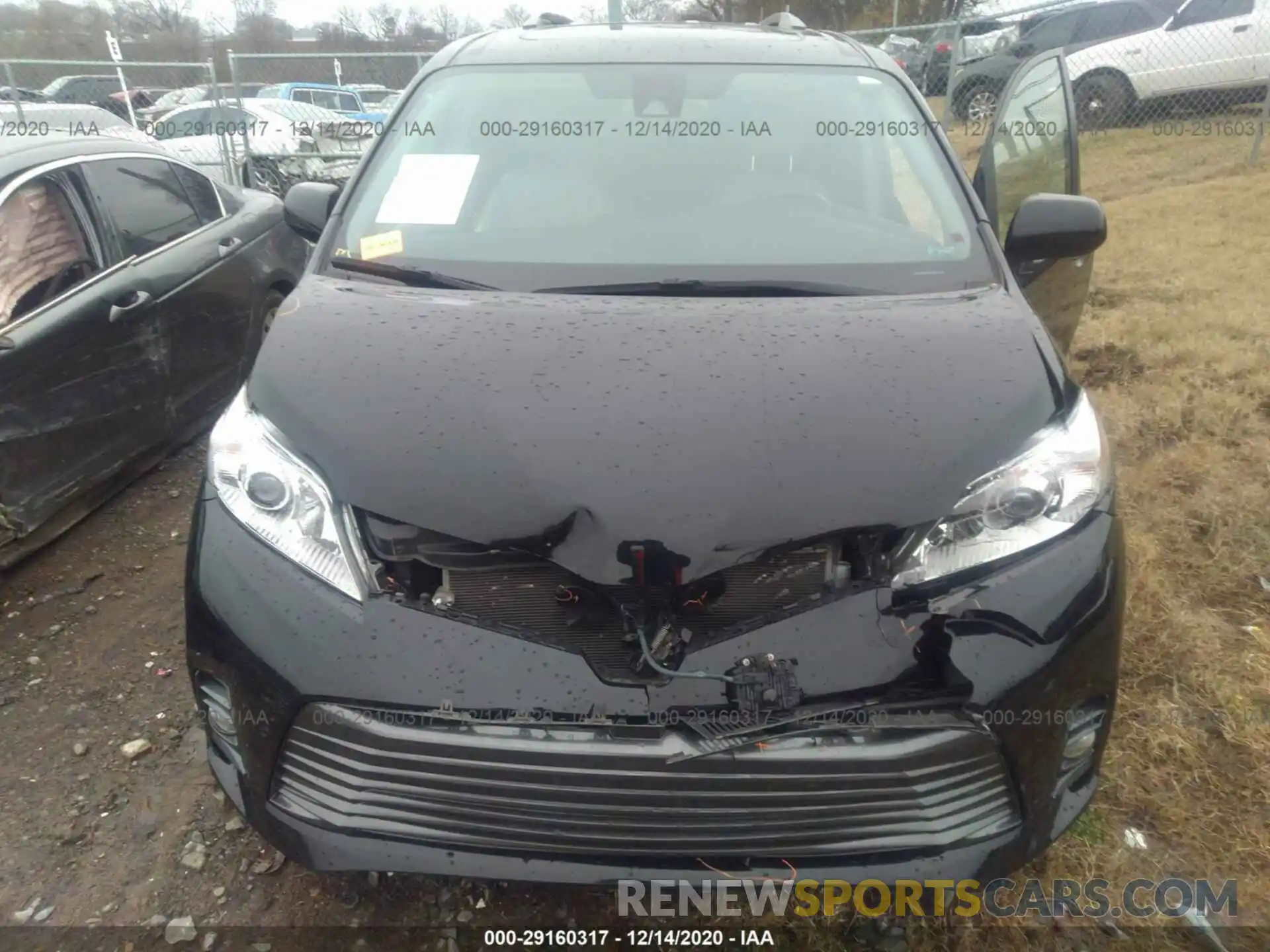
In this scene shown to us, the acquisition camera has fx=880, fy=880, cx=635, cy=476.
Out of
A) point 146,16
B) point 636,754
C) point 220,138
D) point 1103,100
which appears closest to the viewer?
point 636,754

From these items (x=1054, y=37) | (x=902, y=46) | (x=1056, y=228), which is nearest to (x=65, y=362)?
(x=1056, y=228)

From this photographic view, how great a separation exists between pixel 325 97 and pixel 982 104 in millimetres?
10674

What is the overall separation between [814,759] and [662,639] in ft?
1.06

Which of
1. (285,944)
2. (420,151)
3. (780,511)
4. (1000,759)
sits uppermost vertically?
(420,151)

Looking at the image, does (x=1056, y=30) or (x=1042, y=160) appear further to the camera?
(x=1056, y=30)

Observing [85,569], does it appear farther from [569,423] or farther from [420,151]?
[569,423]

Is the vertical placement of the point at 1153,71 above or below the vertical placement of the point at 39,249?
above

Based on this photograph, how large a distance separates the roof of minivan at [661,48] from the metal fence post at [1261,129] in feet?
28.2

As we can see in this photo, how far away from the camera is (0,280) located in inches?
124

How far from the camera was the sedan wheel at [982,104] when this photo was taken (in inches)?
406

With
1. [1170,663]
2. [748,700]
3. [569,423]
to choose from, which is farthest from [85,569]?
[1170,663]

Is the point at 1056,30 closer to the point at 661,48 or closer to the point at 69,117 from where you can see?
the point at 661,48

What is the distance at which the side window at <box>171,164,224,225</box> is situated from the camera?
4270 mm

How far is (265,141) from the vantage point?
10992 millimetres
